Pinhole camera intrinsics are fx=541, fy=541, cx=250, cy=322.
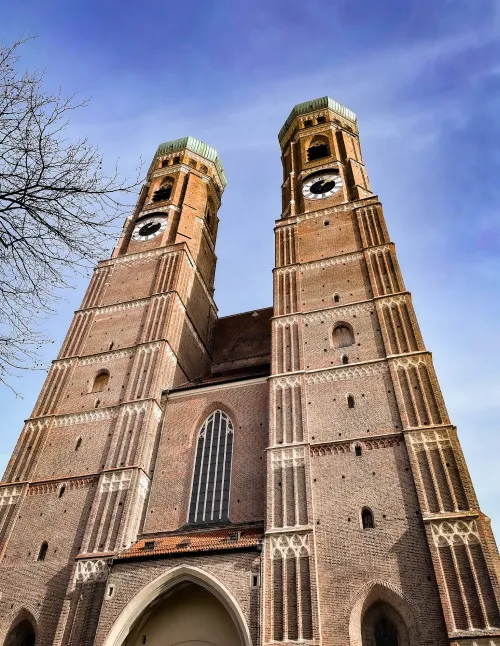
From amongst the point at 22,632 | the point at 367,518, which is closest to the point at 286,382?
the point at 367,518

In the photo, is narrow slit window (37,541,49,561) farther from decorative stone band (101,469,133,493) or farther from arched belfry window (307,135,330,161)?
arched belfry window (307,135,330,161)

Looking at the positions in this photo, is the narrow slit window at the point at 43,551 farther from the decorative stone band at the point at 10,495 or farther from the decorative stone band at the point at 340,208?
the decorative stone band at the point at 340,208

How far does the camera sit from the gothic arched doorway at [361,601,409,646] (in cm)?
1238

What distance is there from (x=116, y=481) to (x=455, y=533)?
1035cm

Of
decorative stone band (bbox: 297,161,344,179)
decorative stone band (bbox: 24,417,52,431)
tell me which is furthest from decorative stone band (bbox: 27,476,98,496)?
decorative stone band (bbox: 297,161,344,179)

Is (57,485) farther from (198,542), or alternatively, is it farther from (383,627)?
(383,627)

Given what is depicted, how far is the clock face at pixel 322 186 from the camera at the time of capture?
1083 inches

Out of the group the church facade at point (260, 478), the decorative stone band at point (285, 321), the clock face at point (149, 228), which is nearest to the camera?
the church facade at point (260, 478)

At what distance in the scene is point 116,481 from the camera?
1759cm

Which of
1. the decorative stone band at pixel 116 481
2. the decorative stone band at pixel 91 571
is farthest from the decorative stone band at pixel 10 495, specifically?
the decorative stone band at pixel 91 571

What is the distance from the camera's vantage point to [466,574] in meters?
12.4

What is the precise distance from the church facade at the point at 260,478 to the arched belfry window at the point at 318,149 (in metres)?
5.39

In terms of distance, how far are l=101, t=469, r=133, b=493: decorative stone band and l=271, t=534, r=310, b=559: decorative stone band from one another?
554cm

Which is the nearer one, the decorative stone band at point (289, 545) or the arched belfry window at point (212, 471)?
the decorative stone band at point (289, 545)
